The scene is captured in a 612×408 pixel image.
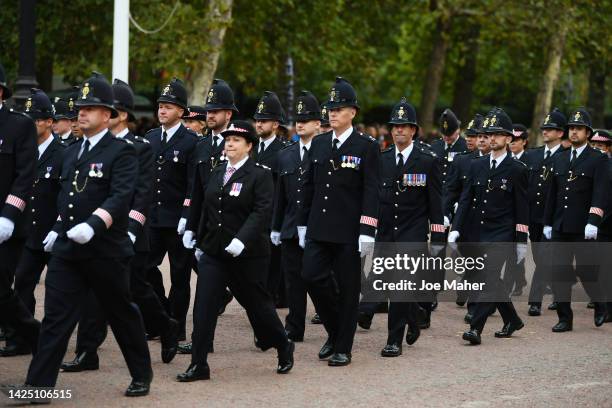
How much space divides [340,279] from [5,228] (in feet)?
9.34

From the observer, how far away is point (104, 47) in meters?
29.7

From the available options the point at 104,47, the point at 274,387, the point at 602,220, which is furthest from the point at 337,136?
the point at 104,47

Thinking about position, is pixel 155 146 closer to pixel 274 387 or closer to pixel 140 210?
pixel 140 210

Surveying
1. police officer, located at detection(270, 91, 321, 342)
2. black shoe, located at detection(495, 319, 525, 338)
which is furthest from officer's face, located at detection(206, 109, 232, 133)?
black shoe, located at detection(495, 319, 525, 338)

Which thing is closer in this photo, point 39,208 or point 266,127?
point 39,208

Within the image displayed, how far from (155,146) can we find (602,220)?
16.8 feet

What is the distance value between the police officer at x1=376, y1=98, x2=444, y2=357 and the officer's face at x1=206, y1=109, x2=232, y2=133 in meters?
1.52

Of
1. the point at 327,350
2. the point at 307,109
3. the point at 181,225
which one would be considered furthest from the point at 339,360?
the point at 307,109

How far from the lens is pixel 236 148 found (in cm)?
1011

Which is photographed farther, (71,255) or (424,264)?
(424,264)

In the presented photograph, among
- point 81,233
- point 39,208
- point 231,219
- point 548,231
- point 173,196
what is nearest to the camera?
point 81,233

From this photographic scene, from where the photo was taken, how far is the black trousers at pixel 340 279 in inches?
426

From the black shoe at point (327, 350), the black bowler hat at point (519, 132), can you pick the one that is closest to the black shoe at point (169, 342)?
the black shoe at point (327, 350)

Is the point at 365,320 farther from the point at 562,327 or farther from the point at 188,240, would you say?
the point at 188,240
